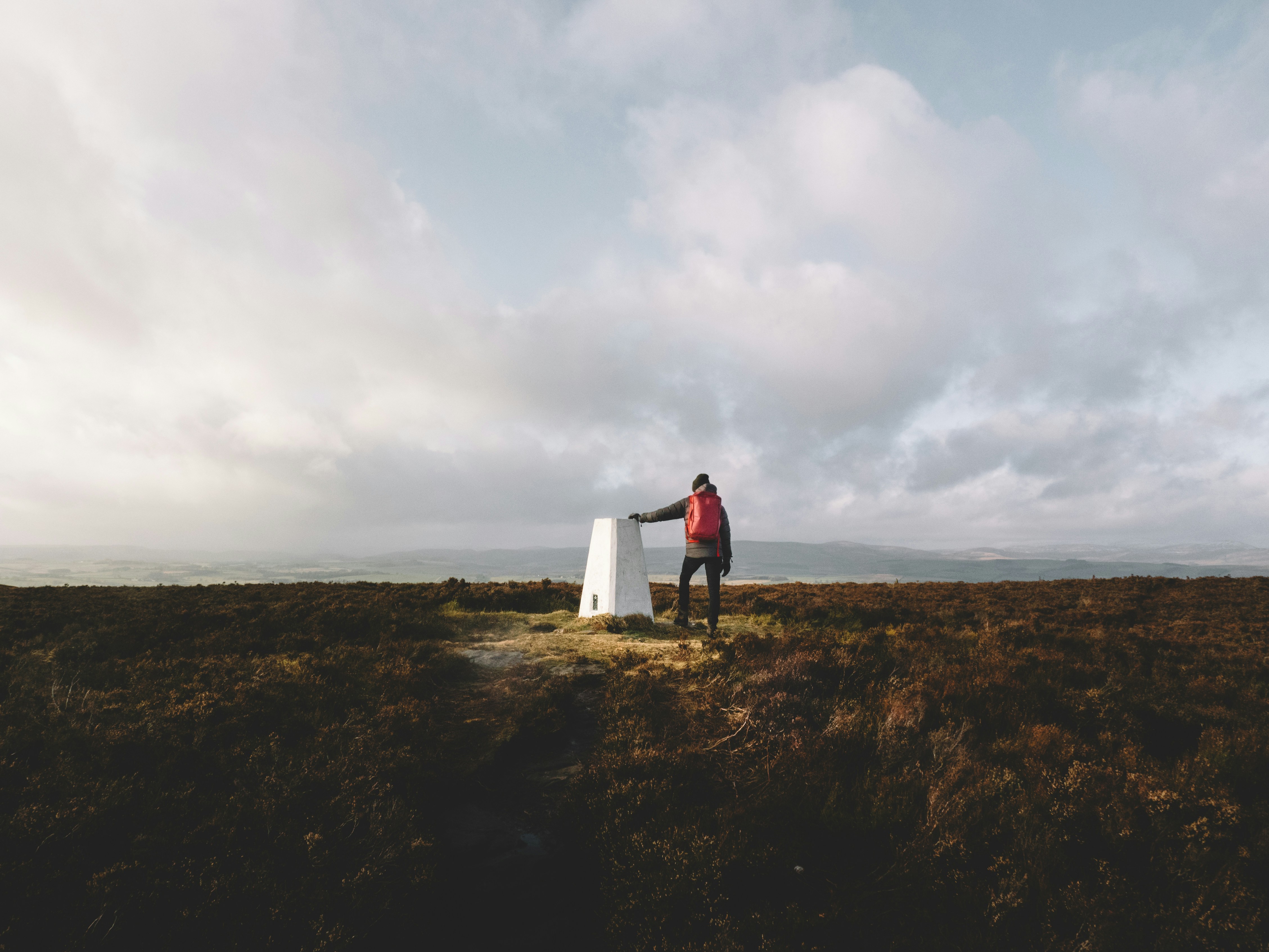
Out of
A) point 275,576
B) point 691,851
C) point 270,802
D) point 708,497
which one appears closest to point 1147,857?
point 691,851

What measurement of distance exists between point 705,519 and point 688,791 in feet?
22.4

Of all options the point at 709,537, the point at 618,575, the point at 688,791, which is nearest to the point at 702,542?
the point at 709,537

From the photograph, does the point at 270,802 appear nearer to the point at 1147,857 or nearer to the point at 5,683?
the point at 5,683

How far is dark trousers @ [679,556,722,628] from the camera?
36.7 feet

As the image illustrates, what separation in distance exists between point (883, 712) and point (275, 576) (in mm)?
158818

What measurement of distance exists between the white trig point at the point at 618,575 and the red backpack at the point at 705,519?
5.87ft

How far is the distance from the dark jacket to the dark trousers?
120mm

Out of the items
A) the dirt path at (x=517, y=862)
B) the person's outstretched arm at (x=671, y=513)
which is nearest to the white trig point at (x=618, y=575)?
the person's outstretched arm at (x=671, y=513)

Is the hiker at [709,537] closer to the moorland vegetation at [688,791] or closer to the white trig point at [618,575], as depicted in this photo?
the white trig point at [618,575]

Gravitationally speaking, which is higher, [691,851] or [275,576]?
[691,851]

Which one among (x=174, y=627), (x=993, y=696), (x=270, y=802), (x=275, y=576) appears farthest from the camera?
(x=275, y=576)

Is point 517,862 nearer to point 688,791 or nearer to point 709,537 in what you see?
point 688,791

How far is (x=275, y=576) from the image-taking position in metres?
134

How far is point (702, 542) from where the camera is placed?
37.6 ft
